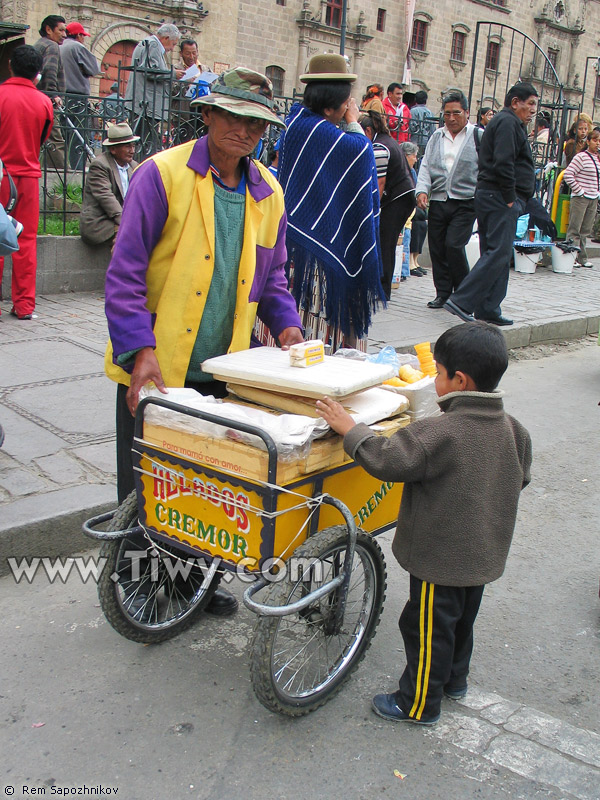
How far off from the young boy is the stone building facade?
79.2 ft

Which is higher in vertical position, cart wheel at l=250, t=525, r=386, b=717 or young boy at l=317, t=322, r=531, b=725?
young boy at l=317, t=322, r=531, b=725

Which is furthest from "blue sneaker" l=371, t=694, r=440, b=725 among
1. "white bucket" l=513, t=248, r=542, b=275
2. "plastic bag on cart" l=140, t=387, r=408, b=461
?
"white bucket" l=513, t=248, r=542, b=275

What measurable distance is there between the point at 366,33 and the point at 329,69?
35.8 metres

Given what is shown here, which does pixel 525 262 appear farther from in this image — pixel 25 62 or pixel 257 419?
pixel 257 419

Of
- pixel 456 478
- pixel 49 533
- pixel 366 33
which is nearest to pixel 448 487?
pixel 456 478

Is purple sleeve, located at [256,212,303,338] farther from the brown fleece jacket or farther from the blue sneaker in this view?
the blue sneaker

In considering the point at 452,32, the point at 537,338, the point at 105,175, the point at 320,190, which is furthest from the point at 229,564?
the point at 452,32

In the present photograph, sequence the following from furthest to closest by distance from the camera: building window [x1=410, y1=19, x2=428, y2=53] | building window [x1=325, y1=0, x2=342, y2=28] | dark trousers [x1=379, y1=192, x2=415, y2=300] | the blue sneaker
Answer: building window [x1=410, y1=19, x2=428, y2=53] → building window [x1=325, y1=0, x2=342, y2=28] → dark trousers [x1=379, y1=192, x2=415, y2=300] → the blue sneaker

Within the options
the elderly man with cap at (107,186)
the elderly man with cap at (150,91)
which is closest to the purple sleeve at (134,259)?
the elderly man with cap at (107,186)

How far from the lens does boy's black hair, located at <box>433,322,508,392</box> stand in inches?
96.7

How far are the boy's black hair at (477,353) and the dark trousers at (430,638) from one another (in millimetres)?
675

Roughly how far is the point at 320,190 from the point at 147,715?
2945 millimetres

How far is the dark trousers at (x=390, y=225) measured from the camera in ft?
21.6

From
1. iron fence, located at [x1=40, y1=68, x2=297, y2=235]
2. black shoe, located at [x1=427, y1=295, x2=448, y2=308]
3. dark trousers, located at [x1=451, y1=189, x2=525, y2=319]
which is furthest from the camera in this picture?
black shoe, located at [x1=427, y1=295, x2=448, y2=308]
